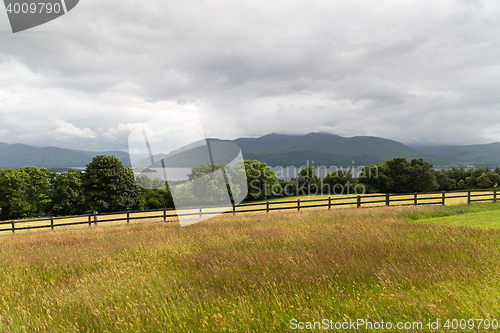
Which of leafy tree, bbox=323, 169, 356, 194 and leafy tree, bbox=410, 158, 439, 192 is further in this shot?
leafy tree, bbox=323, 169, 356, 194

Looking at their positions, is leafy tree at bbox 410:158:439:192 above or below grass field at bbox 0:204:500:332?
below

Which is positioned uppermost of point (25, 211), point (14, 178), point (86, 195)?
point (14, 178)

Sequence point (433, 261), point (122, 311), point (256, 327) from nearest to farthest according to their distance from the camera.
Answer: point (256, 327)
point (122, 311)
point (433, 261)

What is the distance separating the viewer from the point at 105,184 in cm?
4250

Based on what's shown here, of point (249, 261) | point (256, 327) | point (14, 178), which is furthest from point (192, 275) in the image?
point (14, 178)

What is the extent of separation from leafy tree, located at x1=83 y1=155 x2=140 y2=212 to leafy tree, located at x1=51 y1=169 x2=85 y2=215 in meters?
1.19

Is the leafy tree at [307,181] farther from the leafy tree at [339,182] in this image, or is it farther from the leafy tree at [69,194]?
the leafy tree at [69,194]

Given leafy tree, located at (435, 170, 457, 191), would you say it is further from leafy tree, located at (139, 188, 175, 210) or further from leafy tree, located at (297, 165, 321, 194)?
leafy tree, located at (139, 188, 175, 210)

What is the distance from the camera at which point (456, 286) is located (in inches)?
132

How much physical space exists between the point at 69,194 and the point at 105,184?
644cm

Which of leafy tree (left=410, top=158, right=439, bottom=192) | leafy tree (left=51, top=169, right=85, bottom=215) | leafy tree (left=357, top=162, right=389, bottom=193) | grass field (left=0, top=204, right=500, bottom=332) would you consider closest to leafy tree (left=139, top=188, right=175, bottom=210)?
leafy tree (left=51, top=169, right=85, bottom=215)

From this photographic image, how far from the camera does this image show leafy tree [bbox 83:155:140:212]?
42.2m

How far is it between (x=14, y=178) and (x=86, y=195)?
13.5 m

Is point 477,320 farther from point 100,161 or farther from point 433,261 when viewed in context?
point 100,161
